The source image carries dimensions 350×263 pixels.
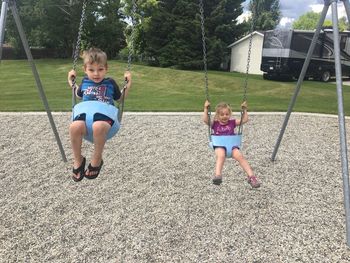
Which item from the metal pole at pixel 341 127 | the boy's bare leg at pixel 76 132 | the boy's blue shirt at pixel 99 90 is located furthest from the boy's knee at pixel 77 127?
the metal pole at pixel 341 127

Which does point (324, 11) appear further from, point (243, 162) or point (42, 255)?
point (42, 255)

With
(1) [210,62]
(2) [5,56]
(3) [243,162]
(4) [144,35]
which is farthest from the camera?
(2) [5,56]

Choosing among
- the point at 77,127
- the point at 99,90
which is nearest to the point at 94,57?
the point at 99,90

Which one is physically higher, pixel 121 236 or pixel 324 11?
pixel 324 11

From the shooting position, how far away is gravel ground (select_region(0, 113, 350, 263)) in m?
3.72

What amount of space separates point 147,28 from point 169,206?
28880 mm

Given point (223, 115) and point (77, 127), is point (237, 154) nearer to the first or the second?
point (223, 115)

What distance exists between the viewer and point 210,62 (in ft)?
103

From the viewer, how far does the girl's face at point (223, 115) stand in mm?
4559

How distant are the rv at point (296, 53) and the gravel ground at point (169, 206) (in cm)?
1563

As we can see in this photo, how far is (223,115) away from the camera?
4574mm

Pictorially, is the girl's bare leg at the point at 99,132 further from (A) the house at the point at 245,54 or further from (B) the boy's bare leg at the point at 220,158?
(A) the house at the point at 245,54

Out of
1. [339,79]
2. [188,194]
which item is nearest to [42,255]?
[188,194]

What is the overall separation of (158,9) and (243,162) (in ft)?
96.0
